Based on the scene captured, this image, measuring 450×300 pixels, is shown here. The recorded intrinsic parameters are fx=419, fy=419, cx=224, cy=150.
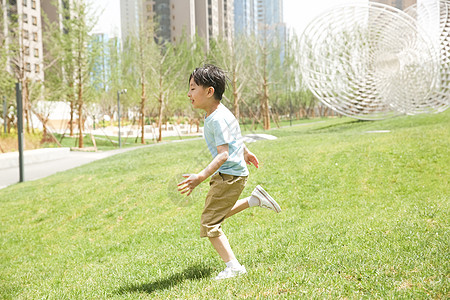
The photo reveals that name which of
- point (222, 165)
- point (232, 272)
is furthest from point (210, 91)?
point (232, 272)

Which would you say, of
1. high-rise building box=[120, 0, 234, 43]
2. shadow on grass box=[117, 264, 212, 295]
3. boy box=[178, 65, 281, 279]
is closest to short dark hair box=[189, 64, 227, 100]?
boy box=[178, 65, 281, 279]

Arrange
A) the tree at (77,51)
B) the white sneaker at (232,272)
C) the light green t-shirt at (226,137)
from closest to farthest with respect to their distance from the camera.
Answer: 1. the light green t-shirt at (226,137)
2. the white sneaker at (232,272)
3. the tree at (77,51)

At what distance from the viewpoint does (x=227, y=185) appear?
3.35 meters

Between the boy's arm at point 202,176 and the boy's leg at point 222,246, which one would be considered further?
the boy's leg at point 222,246

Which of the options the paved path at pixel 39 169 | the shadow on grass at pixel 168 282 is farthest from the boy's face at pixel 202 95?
the paved path at pixel 39 169

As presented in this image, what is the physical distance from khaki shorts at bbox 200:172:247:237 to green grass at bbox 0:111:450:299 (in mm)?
321

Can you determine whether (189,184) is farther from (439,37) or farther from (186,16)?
(186,16)

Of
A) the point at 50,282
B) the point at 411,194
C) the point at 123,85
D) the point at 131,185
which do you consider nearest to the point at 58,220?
the point at 131,185

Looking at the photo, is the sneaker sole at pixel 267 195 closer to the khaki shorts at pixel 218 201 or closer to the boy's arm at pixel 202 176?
the khaki shorts at pixel 218 201

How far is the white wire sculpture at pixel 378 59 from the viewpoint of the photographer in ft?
58.3

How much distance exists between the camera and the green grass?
3.29 m

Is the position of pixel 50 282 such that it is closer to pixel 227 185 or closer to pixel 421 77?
pixel 227 185

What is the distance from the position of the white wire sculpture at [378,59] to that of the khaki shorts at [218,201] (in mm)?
15965

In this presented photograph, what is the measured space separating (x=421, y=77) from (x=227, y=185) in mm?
17064
